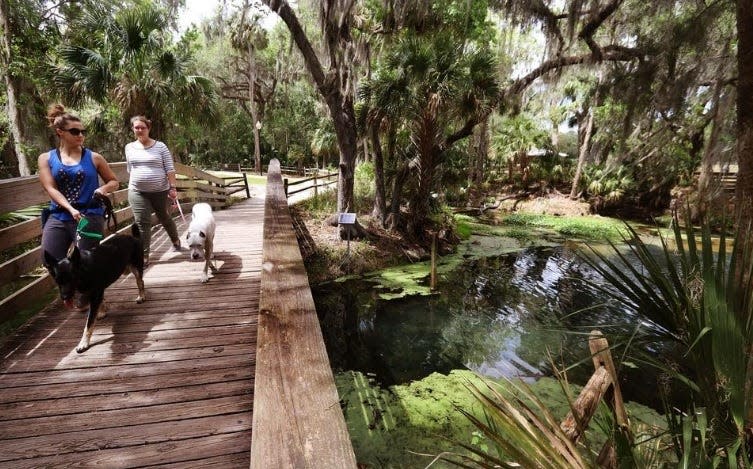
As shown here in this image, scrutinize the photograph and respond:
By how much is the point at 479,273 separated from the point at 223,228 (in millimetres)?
8137

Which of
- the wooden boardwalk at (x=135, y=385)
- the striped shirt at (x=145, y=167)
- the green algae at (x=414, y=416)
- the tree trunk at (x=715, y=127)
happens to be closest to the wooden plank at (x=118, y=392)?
the wooden boardwalk at (x=135, y=385)

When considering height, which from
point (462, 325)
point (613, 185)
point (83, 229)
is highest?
point (613, 185)

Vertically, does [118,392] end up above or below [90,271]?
below

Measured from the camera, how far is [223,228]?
7277 mm

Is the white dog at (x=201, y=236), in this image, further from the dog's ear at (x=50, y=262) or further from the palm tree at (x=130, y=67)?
the palm tree at (x=130, y=67)

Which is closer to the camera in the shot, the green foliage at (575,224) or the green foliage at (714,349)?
the green foliage at (714,349)

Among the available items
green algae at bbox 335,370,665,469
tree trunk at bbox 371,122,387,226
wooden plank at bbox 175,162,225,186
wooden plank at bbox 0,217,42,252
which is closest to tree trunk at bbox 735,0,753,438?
green algae at bbox 335,370,665,469

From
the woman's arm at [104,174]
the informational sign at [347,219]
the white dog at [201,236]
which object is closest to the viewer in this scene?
the woman's arm at [104,174]

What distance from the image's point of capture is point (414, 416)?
5117 mm

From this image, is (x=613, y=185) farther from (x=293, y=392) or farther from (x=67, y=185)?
(x=67, y=185)

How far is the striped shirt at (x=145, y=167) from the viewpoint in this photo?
412 cm

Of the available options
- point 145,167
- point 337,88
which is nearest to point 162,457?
point 145,167

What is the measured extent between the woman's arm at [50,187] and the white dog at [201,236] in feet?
4.13

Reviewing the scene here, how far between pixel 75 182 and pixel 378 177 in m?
9.88
